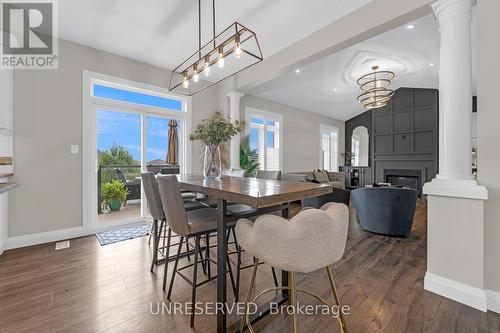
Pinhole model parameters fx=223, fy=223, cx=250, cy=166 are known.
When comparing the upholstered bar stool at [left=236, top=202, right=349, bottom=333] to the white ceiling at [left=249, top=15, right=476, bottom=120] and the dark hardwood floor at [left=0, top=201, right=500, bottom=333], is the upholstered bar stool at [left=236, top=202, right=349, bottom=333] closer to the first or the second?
the dark hardwood floor at [left=0, top=201, right=500, bottom=333]

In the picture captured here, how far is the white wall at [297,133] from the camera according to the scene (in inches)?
246

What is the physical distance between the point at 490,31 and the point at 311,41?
185 centimetres

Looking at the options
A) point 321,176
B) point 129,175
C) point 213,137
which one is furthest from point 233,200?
point 321,176

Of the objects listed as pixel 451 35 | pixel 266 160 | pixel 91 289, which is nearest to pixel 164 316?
pixel 91 289

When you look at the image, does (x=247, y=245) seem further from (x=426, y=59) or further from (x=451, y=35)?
(x=426, y=59)

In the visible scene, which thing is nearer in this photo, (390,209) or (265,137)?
(390,209)

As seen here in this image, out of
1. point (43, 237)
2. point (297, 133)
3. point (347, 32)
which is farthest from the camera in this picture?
point (297, 133)

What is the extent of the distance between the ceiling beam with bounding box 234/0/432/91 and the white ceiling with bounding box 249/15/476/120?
4.44ft

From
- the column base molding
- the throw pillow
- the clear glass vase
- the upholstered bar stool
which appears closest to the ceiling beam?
the column base molding

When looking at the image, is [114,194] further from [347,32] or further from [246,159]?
[347,32]

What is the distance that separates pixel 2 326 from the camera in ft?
4.94

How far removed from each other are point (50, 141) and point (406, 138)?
880cm

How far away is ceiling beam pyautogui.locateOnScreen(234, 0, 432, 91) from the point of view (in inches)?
87.5

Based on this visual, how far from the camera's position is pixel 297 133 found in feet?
23.3
